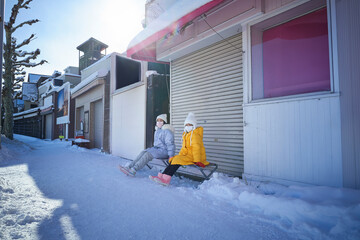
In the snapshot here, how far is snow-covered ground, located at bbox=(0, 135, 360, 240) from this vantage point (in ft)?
7.07

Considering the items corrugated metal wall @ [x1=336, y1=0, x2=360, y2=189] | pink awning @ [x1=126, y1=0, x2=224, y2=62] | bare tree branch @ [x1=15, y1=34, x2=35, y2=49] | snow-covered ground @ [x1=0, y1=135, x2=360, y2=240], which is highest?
bare tree branch @ [x1=15, y1=34, x2=35, y2=49]

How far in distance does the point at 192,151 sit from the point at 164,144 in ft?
3.50

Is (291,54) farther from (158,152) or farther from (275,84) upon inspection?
(158,152)

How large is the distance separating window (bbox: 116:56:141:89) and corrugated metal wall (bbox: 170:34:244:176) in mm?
5494

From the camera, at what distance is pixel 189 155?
4.22 metres

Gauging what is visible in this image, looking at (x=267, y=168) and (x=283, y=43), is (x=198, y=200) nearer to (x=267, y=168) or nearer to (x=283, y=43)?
(x=267, y=168)

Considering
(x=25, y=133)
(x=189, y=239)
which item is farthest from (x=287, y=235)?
(x=25, y=133)

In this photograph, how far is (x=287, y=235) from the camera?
212cm

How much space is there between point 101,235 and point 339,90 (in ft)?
12.3

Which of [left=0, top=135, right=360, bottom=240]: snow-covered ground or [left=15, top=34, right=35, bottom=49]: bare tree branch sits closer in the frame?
[left=0, top=135, right=360, bottom=240]: snow-covered ground

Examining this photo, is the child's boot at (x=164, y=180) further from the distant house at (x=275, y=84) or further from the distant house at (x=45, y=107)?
the distant house at (x=45, y=107)

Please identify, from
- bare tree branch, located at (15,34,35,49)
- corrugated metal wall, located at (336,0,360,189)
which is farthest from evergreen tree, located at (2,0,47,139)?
corrugated metal wall, located at (336,0,360,189)

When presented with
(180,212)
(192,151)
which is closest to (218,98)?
(192,151)

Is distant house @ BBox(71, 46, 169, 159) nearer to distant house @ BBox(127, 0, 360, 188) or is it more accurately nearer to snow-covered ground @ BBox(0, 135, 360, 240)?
distant house @ BBox(127, 0, 360, 188)
